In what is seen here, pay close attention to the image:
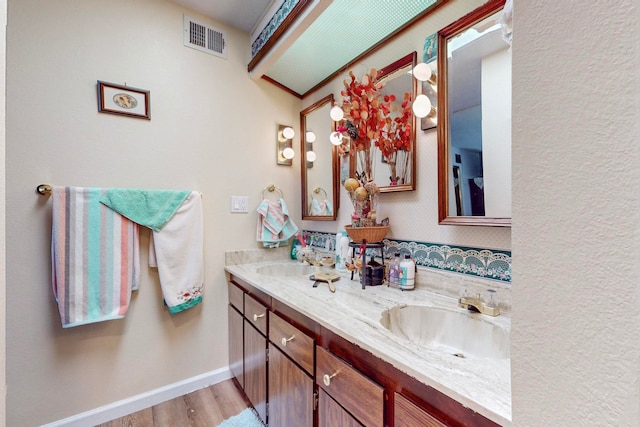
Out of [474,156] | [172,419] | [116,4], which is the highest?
[116,4]

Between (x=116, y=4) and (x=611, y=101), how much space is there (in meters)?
2.15

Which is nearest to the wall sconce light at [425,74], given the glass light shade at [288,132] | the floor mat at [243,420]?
the glass light shade at [288,132]

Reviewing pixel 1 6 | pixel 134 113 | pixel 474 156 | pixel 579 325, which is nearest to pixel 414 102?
pixel 474 156

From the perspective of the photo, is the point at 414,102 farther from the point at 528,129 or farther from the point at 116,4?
the point at 116,4

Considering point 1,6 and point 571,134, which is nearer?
point 571,134

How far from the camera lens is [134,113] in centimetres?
157

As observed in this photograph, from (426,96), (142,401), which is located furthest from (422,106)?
(142,401)

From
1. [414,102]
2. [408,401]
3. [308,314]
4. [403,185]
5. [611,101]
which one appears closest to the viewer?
[611,101]

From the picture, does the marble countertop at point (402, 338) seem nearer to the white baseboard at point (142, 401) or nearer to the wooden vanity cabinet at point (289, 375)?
the wooden vanity cabinet at point (289, 375)

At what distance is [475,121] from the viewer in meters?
1.07

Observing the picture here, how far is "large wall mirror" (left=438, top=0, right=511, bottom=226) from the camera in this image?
3.30 feet

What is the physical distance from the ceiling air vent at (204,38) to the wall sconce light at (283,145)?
0.61 metres

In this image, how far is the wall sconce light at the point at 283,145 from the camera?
6.83 ft

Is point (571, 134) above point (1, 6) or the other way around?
the other way around
